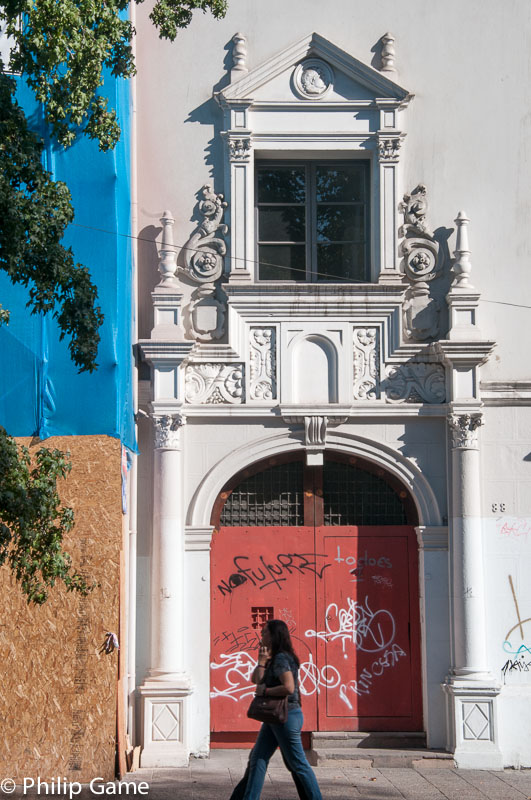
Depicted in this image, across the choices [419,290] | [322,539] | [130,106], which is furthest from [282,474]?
[130,106]

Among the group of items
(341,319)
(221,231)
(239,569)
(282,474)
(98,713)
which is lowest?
(98,713)

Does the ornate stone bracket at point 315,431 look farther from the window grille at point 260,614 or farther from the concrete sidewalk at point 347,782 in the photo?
the concrete sidewalk at point 347,782

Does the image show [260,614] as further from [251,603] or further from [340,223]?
[340,223]

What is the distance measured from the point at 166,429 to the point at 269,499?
5.18 feet

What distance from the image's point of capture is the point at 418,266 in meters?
13.0

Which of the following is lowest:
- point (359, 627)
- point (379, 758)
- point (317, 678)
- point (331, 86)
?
point (379, 758)

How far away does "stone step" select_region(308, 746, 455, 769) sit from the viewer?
38.6 ft

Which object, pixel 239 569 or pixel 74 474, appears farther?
pixel 239 569

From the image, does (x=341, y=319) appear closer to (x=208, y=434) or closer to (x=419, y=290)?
(x=419, y=290)

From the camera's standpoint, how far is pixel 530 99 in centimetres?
1323

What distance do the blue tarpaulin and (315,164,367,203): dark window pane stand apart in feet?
9.72

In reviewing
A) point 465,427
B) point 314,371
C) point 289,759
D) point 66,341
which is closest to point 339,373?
point 314,371

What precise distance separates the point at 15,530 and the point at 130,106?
690cm

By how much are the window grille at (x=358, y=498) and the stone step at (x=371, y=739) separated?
250 cm
